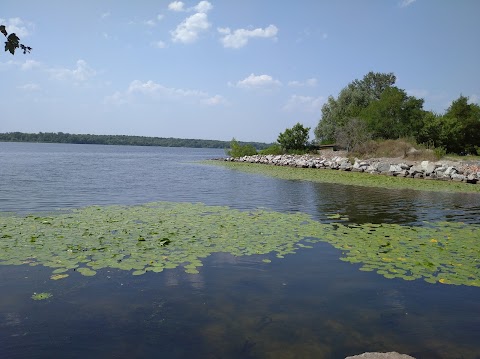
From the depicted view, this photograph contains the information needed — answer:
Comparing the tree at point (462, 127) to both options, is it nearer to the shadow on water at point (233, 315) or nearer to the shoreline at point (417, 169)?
the shoreline at point (417, 169)

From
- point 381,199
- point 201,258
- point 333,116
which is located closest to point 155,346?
point 201,258

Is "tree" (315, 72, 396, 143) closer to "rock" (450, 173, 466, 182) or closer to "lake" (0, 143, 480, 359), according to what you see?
"rock" (450, 173, 466, 182)

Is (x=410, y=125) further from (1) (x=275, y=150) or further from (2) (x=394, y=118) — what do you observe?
(1) (x=275, y=150)

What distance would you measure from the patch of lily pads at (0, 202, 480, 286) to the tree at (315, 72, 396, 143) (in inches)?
2139

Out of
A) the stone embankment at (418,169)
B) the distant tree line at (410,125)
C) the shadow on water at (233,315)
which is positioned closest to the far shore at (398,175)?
the stone embankment at (418,169)

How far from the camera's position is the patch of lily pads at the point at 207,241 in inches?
300

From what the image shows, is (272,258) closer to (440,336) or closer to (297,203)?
(440,336)

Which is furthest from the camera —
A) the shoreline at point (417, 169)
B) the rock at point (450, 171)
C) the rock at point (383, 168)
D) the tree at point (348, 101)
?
the tree at point (348, 101)

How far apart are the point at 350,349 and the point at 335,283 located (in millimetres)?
2345

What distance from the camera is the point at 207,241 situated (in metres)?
9.49

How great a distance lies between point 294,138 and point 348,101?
17.1m

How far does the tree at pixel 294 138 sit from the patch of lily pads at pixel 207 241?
1847 inches

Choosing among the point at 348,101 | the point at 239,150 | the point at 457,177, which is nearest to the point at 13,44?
the point at 457,177

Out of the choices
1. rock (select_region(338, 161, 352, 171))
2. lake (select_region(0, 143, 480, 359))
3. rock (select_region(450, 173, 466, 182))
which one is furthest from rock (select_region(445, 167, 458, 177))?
lake (select_region(0, 143, 480, 359))
